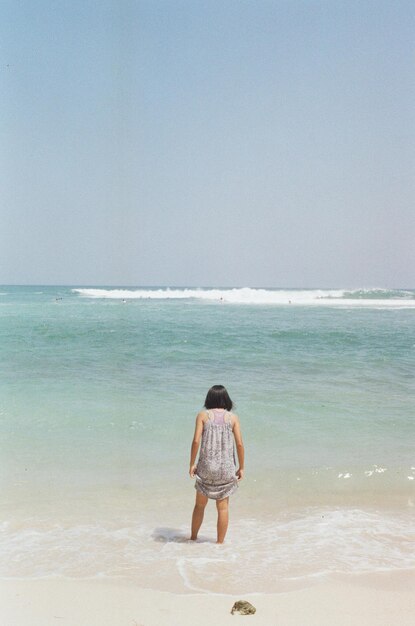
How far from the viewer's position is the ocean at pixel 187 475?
14.7ft

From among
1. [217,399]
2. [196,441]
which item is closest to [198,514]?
[196,441]

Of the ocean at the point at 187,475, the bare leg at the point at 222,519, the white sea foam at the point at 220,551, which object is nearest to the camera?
the white sea foam at the point at 220,551

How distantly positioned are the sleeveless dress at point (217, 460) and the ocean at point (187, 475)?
43 centimetres

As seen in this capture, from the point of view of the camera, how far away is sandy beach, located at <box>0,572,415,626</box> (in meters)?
3.52

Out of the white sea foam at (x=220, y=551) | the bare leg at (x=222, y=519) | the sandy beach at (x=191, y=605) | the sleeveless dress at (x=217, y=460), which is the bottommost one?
the white sea foam at (x=220, y=551)

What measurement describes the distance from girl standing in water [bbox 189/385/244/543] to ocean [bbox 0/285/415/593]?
28 centimetres

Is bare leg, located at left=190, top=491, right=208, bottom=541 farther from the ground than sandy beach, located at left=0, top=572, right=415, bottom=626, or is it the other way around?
bare leg, located at left=190, top=491, right=208, bottom=541

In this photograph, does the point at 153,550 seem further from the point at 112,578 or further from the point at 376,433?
the point at 376,433

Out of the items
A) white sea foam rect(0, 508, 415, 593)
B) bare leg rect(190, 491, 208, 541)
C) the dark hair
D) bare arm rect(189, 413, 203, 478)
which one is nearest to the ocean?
white sea foam rect(0, 508, 415, 593)

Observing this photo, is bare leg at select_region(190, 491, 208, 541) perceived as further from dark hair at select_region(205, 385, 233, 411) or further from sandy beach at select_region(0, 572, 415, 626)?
sandy beach at select_region(0, 572, 415, 626)

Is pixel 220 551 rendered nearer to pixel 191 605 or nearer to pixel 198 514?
pixel 198 514

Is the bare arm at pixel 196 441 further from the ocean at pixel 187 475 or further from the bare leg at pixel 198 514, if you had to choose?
the ocean at pixel 187 475

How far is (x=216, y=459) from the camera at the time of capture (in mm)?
4879

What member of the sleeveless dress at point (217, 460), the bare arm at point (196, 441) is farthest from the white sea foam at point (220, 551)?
the bare arm at point (196, 441)
